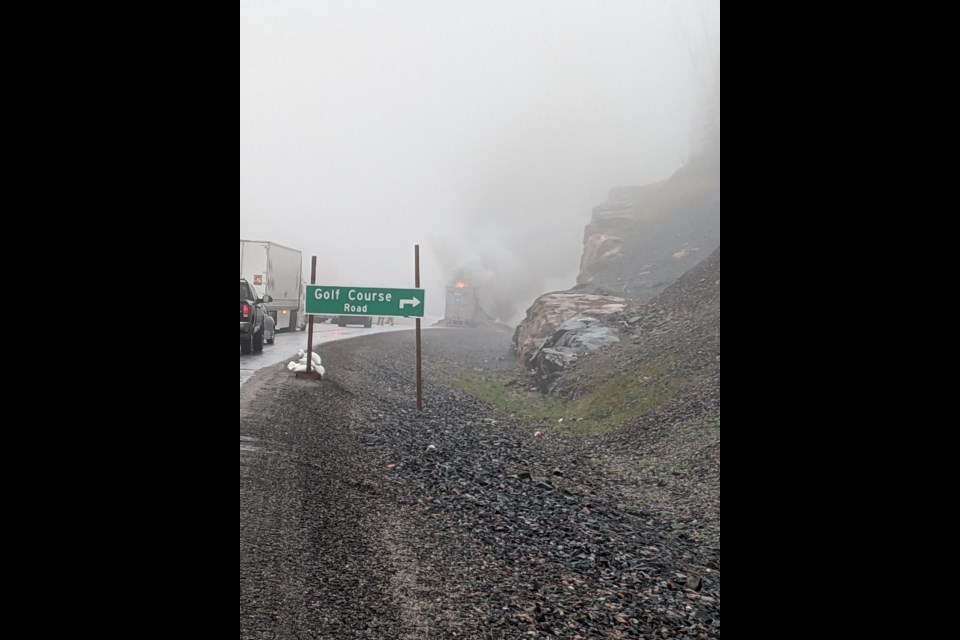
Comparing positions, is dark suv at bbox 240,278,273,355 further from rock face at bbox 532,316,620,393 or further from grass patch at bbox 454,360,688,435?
rock face at bbox 532,316,620,393

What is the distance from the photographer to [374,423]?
454 inches

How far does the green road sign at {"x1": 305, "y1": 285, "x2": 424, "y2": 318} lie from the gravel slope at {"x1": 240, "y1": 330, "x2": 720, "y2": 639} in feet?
5.62

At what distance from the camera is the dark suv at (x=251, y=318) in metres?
13.4

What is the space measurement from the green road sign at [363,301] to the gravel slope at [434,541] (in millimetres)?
1712

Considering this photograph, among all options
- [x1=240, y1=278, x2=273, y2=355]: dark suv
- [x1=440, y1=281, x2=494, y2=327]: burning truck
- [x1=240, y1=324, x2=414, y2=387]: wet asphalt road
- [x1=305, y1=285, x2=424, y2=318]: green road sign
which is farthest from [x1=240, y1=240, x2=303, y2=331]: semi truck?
[x1=440, y1=281, x2=494, y2=327]: burning truck

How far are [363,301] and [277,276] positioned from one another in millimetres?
10258

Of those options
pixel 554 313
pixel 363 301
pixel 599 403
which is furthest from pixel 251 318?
pixel 554 313
